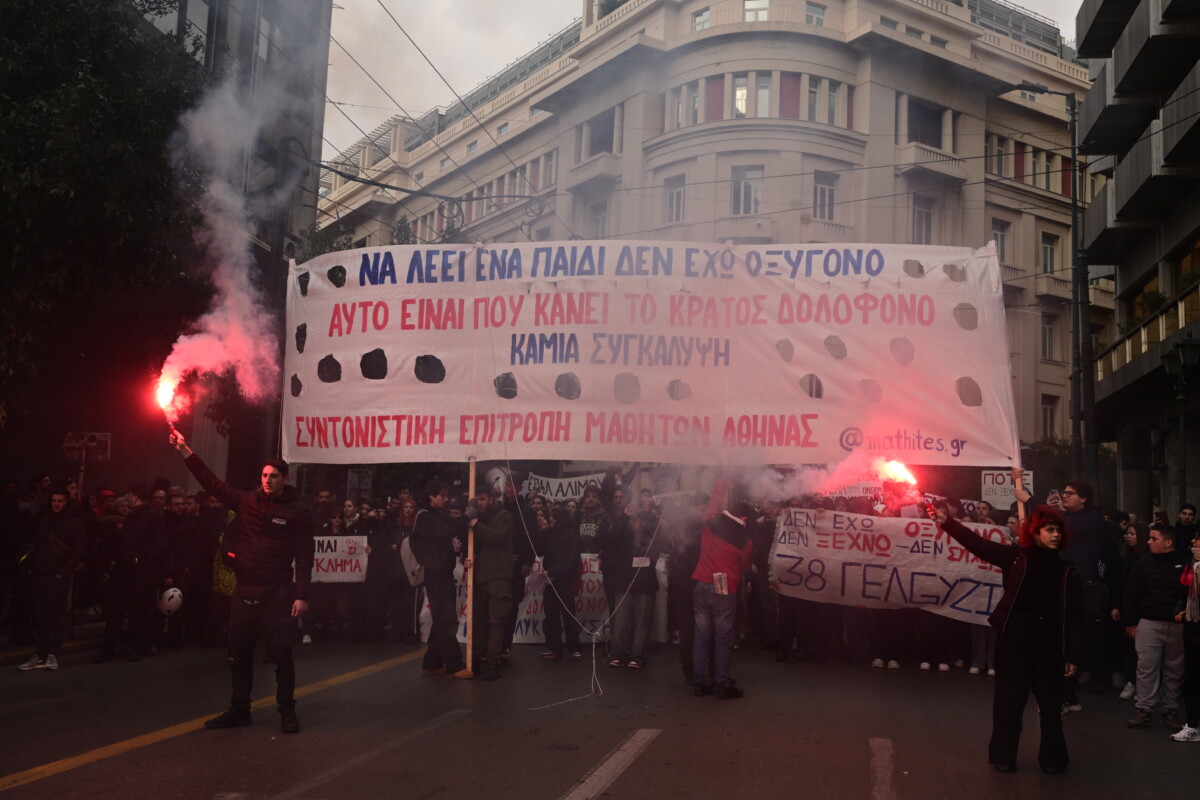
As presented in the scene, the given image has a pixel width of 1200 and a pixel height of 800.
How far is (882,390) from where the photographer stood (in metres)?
9.22

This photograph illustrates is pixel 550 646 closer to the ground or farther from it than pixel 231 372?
closer to the ground

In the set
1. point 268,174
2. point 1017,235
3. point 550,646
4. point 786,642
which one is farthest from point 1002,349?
point 1017,235

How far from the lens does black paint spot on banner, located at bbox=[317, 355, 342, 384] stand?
34.3 feet

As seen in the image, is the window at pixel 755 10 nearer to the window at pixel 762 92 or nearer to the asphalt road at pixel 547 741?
the window at pixel 762 92

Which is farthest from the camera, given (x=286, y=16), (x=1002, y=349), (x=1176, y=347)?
(x=286, y=16)

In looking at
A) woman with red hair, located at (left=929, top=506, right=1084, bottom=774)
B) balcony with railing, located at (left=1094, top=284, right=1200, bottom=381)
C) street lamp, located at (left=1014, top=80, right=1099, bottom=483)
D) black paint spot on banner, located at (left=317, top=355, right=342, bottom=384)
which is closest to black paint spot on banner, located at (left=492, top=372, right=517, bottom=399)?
black paint spot on banner, located at (left=317, top=355, right=342, bottom=384)

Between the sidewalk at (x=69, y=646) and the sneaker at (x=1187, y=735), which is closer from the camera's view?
the sneaker at (x=1187, y=735)

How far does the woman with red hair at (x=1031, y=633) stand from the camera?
7070 millimetres

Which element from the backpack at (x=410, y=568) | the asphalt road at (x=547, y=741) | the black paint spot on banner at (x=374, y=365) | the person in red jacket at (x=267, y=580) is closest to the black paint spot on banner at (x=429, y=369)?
the black paint spot on banner at (x=374, y=365)

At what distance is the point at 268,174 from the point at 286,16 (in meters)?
2.89

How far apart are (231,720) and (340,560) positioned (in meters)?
6.19

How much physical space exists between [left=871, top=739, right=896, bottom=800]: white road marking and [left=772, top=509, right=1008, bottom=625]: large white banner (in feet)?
13.3

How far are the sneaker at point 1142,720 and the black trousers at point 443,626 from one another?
224 inches

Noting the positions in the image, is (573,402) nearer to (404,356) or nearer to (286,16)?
(404,356)
